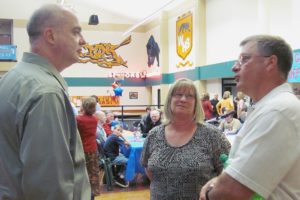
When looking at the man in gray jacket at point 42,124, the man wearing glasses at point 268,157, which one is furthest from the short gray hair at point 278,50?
the man in gray jacket at point 42,124

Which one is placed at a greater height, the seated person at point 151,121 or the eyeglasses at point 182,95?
the eyeglasses at point 182,95

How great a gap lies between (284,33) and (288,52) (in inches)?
312

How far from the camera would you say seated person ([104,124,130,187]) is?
6.33 meters

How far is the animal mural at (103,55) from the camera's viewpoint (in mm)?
18734

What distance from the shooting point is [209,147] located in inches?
89.7

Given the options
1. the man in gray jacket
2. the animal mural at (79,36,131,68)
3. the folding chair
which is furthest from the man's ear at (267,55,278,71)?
the animal mural at (79,36,131,68)

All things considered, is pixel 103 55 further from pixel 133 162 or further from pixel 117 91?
pixel 133 162

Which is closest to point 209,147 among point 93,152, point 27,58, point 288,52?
point 288,52

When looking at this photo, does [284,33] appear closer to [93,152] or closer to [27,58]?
[93,152]

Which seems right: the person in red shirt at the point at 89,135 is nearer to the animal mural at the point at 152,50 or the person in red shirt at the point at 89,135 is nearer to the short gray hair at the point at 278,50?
the short gray hair at the point at 278,50

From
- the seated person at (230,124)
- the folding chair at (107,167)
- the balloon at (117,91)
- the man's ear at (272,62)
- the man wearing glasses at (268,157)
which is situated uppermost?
the balloon at (117,91)

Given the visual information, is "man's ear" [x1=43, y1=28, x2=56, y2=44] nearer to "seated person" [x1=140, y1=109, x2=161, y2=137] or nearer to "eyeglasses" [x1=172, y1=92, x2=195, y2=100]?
"eyeglasses" [x1=172, y1=92, x2=195, y2=100]

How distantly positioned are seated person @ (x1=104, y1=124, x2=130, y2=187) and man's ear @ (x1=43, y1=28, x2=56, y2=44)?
194 inches

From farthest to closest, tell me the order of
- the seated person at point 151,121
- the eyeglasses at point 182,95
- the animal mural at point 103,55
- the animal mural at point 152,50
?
the animal mural at point 103,55 → the animal mural at point 152,50 → the seated person at point 151,121 → the eyeglasses at point 182,95
